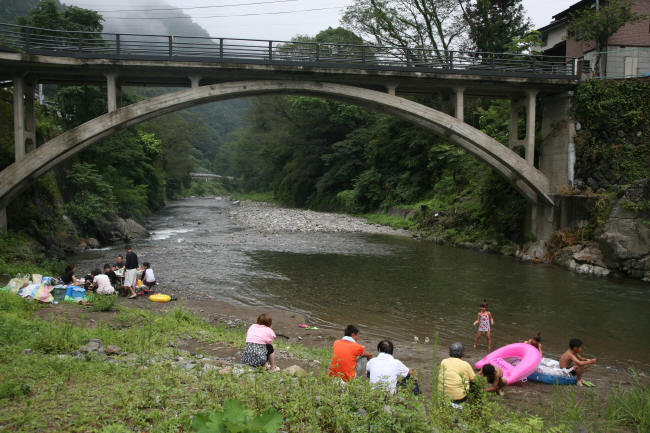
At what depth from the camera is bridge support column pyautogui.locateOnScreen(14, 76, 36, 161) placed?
14875 millimetres

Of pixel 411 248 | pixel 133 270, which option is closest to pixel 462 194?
pixel 411 248

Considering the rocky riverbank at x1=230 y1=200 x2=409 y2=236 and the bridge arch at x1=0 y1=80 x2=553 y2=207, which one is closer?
the bridge arch at x1=0 y1=80 x2=553 y2=207

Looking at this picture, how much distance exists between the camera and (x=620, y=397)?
5105 mm

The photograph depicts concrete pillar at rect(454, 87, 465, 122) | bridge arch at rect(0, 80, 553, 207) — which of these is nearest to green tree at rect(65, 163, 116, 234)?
bridge arch at rect(0, 80, 553, 207)

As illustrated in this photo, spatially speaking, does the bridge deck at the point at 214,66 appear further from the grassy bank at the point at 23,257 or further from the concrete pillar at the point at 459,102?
the grassy bank at the point at 23,257

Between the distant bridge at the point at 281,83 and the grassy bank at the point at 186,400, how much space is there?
11232 millimetres

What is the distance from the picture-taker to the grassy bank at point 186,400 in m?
3.68

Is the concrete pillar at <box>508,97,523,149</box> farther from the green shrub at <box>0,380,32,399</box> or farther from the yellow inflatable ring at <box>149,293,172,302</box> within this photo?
the green shrub at <box>0,380,32,399</box>

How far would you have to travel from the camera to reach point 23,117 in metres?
15.1

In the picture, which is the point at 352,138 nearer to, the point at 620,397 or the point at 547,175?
the point at 547,175

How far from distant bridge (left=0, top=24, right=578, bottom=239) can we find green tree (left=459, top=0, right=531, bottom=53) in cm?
1253

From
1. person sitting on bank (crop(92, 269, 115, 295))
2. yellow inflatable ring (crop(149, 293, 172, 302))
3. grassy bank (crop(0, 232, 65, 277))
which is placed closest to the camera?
person sitting on bank (crop(92, 269, 115, 295))

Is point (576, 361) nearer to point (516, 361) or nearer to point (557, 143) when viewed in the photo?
point (516, 361)

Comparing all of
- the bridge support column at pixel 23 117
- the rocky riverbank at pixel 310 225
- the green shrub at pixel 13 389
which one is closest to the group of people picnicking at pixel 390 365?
the green shrub at pixel 13 389
